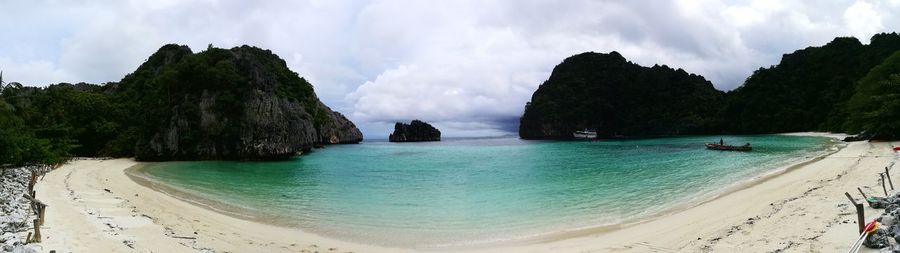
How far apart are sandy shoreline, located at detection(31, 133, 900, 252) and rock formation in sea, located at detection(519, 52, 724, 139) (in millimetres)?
127588

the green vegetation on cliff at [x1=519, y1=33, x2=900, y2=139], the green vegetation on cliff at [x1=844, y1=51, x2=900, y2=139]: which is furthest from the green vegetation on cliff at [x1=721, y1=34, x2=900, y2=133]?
the green vegetation on cliff at [x1=844, y1=51, x2=900, y2=139]

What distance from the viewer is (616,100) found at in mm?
156000

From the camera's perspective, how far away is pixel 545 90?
16688cm

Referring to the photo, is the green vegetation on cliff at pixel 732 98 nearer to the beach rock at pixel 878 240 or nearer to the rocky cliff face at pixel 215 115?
the beach rock at pixel 878 240

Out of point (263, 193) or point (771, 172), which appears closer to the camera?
point (263, 193)

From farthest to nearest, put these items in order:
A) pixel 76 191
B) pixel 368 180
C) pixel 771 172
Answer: pixel 368 180
pixel 771 172
pixel 76 191

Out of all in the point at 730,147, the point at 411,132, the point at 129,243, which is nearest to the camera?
the point at 129,243

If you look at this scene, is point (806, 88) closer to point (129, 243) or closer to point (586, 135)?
point (586, 135)

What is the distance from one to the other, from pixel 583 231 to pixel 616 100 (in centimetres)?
15419

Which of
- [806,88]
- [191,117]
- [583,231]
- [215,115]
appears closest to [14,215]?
[583,231]

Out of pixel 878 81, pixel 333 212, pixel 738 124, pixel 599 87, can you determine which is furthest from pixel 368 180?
pixel 599 87

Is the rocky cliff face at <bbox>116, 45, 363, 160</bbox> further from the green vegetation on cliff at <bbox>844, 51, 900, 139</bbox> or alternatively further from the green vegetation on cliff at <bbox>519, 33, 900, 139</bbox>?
the green vegetation on cliff at <bbox>519, 33, 900, 139</bbox>

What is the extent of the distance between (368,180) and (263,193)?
Result: 7.58 metres

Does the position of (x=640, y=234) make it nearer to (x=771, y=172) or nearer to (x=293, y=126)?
(x=771, y=172)
